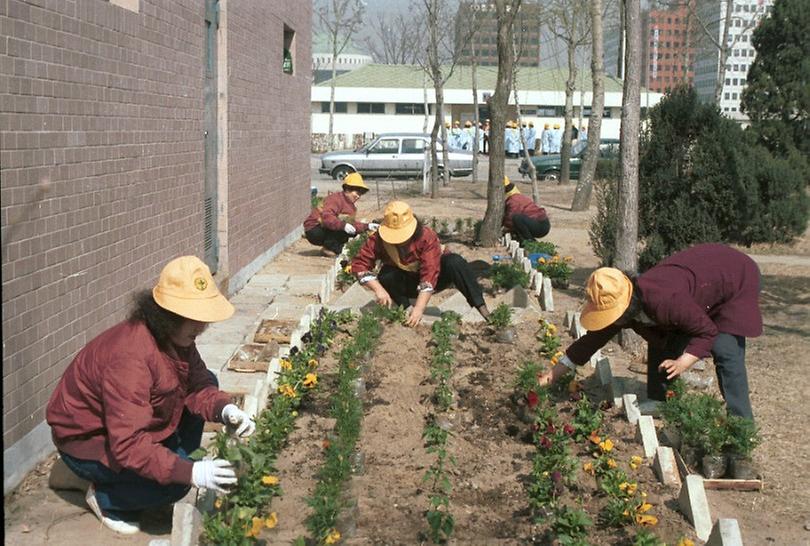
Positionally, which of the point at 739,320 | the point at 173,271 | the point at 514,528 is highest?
the point at 173,271

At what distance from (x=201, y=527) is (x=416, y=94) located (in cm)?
5909

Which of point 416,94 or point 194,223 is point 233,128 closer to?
point 194,223

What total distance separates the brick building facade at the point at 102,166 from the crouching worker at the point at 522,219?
3.90m

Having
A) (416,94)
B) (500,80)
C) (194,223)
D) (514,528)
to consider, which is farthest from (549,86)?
(514,528)

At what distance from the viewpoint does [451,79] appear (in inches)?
2571

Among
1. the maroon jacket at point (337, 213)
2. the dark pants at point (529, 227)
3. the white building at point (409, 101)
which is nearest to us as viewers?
the maroon jacket at point (337, 213)

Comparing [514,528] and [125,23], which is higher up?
[125,23]

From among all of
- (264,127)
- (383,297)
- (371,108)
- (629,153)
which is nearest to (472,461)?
(383,297)

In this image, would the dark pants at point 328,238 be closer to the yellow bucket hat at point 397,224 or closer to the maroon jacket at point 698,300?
the yellow bucket hat at point 397,224

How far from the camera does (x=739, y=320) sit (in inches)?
236

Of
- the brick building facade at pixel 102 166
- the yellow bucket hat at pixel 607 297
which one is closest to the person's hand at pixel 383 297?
the brick building facade at pixel 102 166

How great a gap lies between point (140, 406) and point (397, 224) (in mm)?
3830

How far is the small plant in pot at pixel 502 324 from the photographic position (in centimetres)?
790

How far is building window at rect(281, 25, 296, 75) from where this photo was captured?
1543 cm
